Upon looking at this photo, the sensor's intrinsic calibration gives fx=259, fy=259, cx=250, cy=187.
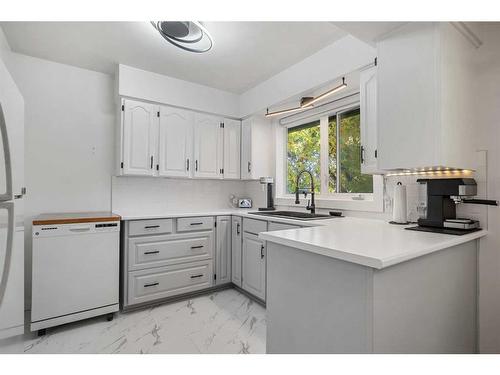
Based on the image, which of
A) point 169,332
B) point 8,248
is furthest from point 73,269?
point 8,248

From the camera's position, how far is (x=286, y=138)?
136 inches

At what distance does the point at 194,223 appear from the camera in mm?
2744

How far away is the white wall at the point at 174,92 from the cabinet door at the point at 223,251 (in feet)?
4.60

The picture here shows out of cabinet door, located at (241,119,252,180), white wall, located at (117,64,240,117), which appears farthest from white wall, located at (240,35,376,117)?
white wall, located at (117,64,240,117)

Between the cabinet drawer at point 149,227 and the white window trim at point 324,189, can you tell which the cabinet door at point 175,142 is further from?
the white window trim at point 324,189

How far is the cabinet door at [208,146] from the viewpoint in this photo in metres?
3.13

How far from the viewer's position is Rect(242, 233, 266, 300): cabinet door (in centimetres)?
250

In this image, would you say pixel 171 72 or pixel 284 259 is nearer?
pixel 284 259

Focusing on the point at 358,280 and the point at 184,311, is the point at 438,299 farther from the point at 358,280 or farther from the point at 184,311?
the point at 184,311

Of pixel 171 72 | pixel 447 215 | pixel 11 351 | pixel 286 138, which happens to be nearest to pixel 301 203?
pixel 286 138

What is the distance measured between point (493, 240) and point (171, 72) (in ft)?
10.0

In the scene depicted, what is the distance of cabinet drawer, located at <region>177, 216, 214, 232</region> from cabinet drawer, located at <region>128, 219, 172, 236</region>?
0.11 m

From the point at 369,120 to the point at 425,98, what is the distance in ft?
1.84

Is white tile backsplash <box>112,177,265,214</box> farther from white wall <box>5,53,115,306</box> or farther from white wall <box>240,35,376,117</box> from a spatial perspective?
white wall <box>240,35,376,117</box>
